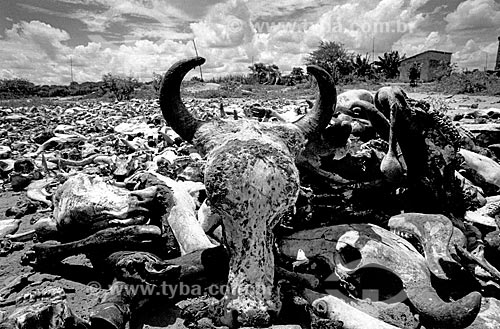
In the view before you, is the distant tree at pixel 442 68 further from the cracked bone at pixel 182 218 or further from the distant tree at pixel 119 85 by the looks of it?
the cracked bone at pixel 182 218

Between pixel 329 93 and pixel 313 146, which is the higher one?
pixel 329 93

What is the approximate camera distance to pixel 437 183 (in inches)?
146

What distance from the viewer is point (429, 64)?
40.4 meters

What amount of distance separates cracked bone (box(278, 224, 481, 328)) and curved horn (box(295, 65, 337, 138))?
879 millimetres

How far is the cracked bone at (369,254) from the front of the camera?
8.52 ft

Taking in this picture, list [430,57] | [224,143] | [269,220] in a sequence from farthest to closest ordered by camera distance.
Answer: [430,57] → [224,143] → [269,220]

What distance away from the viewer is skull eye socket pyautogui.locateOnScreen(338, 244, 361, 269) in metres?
3.03

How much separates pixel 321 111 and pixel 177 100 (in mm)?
1255

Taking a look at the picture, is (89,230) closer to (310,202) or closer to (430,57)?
(310,202)

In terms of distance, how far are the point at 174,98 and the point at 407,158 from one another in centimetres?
227

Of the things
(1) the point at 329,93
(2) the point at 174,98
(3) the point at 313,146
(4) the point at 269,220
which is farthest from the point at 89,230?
(1) the point at 329,93

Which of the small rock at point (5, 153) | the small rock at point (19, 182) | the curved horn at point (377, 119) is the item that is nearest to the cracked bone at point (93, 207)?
the curved horn at point (377, 119)

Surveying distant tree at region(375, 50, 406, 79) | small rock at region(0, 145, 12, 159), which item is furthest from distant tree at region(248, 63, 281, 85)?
small rock at region(0, 145, 12, 159)

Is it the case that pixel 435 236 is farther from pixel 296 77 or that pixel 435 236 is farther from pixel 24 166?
pixel 296 77
